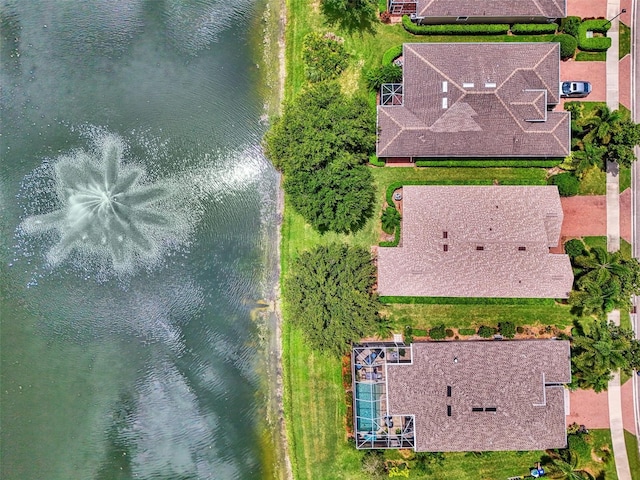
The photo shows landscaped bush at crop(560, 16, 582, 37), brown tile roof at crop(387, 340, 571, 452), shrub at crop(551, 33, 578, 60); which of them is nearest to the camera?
brown tile roof at crop(387, 340, 571, 452)

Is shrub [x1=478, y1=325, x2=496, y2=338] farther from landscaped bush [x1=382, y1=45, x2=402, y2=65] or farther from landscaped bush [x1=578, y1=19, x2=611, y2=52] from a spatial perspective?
landscaped bush [x1=578, y1=19, x2=611, y2=52]

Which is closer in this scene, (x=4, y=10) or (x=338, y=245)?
(x=338, y=245)

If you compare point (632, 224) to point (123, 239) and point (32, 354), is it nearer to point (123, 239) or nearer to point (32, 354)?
point (123, 239)

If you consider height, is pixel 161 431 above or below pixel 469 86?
below

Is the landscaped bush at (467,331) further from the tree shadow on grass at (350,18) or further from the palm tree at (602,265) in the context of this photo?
the tree shadow on grass at (350,18)

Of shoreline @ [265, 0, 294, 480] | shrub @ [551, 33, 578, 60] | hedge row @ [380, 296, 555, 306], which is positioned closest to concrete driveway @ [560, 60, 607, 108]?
shrub @ [551, 33, 578, 60]

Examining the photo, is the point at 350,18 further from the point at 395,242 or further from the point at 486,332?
the point at 486,332

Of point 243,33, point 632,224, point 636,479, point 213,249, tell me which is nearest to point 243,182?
point 213,249

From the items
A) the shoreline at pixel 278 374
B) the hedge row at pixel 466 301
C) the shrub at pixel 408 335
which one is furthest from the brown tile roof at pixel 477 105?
the shrub at pixel 408 335
